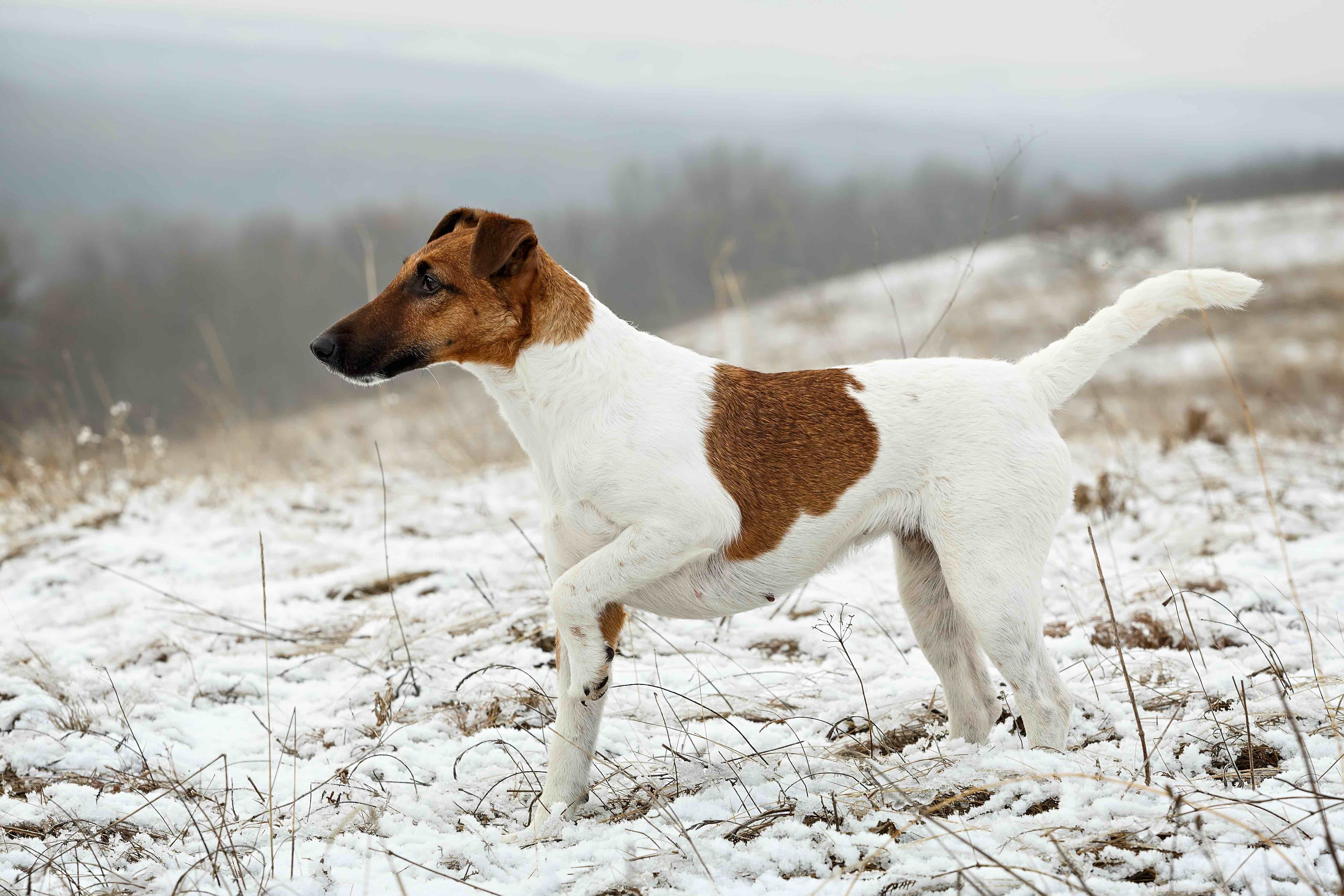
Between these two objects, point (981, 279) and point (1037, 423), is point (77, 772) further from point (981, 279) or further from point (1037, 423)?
point (981, 279)

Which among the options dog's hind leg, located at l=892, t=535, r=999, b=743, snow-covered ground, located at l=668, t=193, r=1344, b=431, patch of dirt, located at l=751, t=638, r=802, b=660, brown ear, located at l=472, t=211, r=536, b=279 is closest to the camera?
brown ear, located at l=472, t=211, r=536, b=279

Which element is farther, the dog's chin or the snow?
the dog's chin

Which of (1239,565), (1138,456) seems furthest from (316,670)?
(1138,456)

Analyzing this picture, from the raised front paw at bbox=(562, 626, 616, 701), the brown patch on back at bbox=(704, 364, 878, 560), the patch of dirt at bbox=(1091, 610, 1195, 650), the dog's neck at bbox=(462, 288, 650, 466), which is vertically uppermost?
the dog's neck at bbox=(462, 288, 650, 466)

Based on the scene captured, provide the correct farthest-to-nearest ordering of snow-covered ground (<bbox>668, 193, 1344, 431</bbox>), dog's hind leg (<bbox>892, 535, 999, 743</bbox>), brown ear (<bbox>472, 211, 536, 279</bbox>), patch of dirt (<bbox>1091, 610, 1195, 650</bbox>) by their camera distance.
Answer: snow-covered ground (<bbox>668, 193, 1344, 431</bbox>) → patch of dirt (<bbox>1091, 610, 1195, 650</bbox>) → dog's hind leg (<bbox>892, 535, 999, 743</bbox>) → brown ear (<bbox>472, 211, 536, 279</bbox>)

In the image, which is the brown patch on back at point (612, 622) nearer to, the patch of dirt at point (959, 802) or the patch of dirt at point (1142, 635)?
the patch of dirt at point (959, 802)

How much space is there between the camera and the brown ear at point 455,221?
361 cm

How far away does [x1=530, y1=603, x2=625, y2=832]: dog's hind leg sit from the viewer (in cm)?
313

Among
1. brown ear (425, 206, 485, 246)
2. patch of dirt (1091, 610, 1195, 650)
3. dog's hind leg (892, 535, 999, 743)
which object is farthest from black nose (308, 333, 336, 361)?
patch of dirt (1091, 610, 1195, 650)

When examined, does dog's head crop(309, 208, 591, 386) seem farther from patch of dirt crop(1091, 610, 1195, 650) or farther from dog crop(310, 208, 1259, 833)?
patch of dirt crop(1091, 610, 1195, 650)

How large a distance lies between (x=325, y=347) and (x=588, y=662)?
1471 mm

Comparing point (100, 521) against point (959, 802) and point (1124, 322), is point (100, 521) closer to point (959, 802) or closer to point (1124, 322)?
point (959, 802)

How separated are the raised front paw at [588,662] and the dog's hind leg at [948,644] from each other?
1.30 metres

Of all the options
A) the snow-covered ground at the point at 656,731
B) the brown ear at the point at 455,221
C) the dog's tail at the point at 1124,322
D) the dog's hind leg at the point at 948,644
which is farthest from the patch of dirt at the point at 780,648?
the brown ear at the point at 455,221
